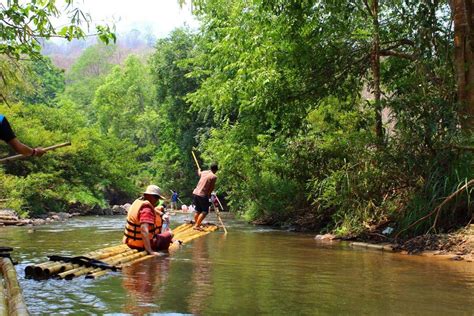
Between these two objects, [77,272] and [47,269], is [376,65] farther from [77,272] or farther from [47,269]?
[47,269]

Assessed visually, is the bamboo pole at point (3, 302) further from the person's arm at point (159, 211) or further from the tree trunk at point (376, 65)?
the tree trunk at point (376, 65)

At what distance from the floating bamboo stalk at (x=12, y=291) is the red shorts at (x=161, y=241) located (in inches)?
98.1

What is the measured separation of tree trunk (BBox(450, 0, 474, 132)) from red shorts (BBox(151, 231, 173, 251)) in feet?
18.0

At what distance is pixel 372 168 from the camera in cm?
1146

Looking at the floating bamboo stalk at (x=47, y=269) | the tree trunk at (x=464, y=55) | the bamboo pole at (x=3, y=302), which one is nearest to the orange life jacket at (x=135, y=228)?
the floating bamboo stalk at (x=47, y=269)

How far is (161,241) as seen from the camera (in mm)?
8680

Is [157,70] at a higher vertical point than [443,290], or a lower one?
higher

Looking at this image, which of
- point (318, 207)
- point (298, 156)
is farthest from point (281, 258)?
point (298, 156)

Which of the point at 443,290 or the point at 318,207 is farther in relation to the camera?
the point at 318,207

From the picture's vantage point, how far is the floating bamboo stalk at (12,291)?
13.4 feet

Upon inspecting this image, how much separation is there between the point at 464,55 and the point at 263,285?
6483 mm

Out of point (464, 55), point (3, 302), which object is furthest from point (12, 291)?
point (464, 55)

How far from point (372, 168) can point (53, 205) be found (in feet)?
49.4

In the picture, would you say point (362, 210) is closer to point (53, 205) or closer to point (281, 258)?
point (281, 258)
